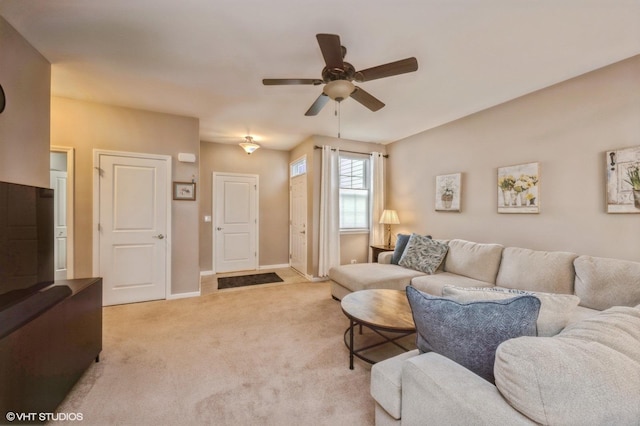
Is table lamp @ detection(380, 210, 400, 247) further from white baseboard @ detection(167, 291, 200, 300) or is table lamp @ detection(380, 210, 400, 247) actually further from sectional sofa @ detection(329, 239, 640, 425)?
sectional sofa @ detection(329, 239, 640, 425)

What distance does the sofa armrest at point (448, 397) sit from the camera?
0.84 meters

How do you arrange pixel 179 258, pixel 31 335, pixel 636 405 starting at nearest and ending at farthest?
pixel 636 405 < pixel 31 335 < pixel 179 258

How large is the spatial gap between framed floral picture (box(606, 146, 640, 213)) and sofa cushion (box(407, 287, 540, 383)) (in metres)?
2.34

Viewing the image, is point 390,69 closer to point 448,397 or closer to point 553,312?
point 553,312

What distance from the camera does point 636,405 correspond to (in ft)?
2.47

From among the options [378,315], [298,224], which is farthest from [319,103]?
[298,224]

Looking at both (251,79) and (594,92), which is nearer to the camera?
(594,92)

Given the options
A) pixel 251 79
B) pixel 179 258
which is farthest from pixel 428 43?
pixel 179 258

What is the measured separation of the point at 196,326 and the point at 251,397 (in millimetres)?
1383

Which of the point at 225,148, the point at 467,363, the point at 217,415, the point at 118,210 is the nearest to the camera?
the point at 467,363

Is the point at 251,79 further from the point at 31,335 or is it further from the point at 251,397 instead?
the point at 251,397

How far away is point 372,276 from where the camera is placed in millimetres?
3195

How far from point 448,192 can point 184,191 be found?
3974 millimetres

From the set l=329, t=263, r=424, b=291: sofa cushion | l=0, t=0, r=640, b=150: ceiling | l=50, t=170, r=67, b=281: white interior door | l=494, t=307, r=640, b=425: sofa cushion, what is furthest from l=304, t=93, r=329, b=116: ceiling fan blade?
l=50, t=170, r=67, b=281: white interior door
